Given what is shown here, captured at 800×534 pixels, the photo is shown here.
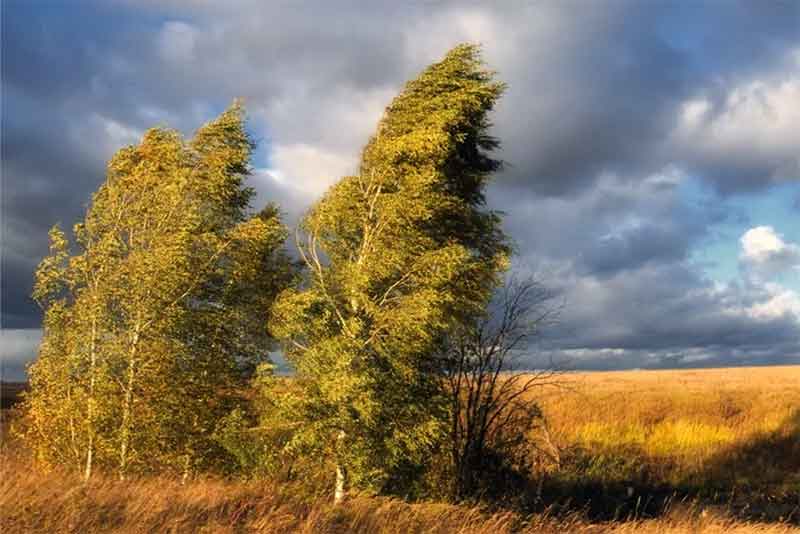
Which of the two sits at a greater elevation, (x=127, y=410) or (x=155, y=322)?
(x=155, y=322)

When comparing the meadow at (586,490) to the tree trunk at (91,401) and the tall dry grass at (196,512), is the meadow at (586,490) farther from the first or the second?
the tree trunk at (91,401)

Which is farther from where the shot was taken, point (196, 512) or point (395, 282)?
point (395, 282)

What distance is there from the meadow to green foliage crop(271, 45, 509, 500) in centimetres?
168

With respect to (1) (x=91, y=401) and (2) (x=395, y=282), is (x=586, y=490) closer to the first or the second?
(2) (x=395, y=282)

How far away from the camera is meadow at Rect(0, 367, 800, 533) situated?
33.3ft

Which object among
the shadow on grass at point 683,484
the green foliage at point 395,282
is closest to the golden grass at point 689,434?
the shadow on grass at point 683,484

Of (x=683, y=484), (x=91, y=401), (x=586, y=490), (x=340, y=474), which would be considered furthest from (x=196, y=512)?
(x=683, y=484)

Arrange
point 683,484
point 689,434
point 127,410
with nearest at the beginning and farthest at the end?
1. point 127,410
2. point 683,484
3. point 689,434

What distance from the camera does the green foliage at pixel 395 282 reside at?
15.3 meters

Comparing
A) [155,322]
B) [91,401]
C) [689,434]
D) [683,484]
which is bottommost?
[683,484]

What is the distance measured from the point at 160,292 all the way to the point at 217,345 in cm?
189

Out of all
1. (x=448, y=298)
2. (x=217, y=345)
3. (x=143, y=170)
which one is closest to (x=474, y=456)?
(x=448, y=298)

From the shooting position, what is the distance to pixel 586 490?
2523cm

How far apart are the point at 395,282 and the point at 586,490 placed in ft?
42.5
